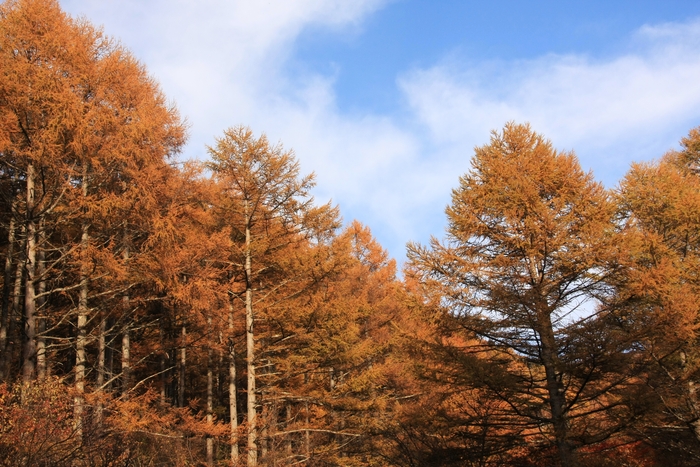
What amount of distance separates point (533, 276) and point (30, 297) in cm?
993

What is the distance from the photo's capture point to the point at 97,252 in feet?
32.3

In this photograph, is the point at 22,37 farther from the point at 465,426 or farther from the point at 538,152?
the point at 465,426

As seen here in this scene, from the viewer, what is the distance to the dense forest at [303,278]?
28.8 ft

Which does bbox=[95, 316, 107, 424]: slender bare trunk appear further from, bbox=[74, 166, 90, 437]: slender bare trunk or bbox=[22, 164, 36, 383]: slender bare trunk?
bbox=[22, 164, 36, 383]: slender bare trunk

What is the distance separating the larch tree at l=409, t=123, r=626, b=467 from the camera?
9.05m

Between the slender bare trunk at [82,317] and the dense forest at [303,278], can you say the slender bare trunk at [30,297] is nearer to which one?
the dense forest at [303,278]

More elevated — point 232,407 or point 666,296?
point 666,296

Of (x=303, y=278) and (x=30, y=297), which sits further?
(x=303, y=278)

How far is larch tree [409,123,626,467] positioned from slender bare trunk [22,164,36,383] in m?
7.69

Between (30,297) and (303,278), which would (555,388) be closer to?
(303,278)

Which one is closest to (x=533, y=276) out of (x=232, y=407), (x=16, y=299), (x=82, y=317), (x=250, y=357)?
(x=250, y=357)

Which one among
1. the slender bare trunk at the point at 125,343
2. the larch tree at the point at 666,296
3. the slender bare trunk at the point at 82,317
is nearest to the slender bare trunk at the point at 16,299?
the slender bare trunk at the point at 82,317

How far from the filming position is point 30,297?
8.77 meters

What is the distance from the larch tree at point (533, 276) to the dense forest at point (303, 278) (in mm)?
45
